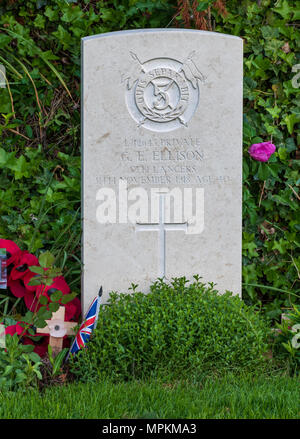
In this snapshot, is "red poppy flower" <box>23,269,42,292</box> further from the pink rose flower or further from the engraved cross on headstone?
the pink rose flower

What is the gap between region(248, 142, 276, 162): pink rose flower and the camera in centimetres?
361

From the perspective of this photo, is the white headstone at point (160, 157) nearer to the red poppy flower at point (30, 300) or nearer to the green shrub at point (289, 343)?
the red poppy flower at point (30, 300)

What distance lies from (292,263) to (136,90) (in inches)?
64.7

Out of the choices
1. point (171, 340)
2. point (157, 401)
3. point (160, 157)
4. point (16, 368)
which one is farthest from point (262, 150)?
point (16, 368)

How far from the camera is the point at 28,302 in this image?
3277mm

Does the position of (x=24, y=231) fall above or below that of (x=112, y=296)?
above

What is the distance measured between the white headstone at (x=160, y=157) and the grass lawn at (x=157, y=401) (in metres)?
0.71

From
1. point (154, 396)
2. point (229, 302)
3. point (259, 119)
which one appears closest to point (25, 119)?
point (259, 119)

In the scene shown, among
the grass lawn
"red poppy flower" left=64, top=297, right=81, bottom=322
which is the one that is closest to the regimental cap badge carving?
"red poppy flower" left=64, top=297, right=81, bottom=322

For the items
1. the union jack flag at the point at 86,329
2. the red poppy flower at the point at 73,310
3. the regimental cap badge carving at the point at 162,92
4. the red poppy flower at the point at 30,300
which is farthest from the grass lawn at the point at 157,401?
the regimental cap badge carving at the point at 162,92

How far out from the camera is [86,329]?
2.93m

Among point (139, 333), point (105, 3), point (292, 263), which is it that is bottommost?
point (139, 333)

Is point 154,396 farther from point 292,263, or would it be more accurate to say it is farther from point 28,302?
point 292,263

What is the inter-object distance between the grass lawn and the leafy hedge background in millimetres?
1160
